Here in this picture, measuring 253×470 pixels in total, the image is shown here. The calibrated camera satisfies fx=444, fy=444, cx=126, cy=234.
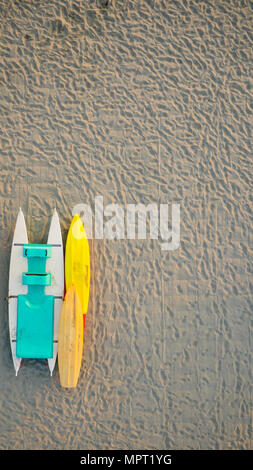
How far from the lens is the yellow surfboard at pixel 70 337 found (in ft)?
3.26

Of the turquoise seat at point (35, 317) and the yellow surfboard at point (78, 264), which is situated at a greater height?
the yellow surfboard at point (78, 264)

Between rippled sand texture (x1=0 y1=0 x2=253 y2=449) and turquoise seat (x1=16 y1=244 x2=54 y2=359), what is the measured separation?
49 millimetres

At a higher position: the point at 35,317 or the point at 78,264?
the point at 78,264

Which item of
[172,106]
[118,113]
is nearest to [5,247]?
[118,113]

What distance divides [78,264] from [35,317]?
15 centimetres

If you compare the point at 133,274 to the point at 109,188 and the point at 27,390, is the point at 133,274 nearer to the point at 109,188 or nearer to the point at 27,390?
the point at 109,188

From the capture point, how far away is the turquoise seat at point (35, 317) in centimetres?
100

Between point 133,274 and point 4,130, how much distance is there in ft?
1.50

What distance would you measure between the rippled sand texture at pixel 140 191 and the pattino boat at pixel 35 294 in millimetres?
32

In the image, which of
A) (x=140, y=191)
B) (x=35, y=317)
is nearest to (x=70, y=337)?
(x=35, y=317)

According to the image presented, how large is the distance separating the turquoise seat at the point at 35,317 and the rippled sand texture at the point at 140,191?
49 millimetres

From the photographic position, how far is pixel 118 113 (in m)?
→ 1.05

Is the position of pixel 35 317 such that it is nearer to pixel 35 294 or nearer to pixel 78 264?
pixel 35 294

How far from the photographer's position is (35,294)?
1.01m
